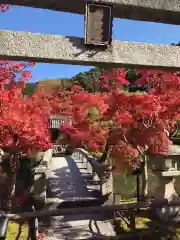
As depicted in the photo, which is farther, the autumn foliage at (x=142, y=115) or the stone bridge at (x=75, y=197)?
the stone bridge at (x=75, y=197)

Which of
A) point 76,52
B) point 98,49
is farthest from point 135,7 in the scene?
point 76,52

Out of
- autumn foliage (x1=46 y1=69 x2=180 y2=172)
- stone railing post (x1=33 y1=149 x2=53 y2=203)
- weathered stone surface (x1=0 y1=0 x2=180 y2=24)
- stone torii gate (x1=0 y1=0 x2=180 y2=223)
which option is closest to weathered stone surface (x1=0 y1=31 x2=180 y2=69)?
stone torii gate (x1=0 y1=0 x2=180 y2=223)

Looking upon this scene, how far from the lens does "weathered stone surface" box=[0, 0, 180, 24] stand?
2.87m

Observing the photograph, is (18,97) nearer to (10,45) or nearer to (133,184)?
(10,45)

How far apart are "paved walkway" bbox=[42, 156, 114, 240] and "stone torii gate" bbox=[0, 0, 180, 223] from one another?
4.46m

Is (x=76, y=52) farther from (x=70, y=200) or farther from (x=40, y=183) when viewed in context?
(x=70, y=200)

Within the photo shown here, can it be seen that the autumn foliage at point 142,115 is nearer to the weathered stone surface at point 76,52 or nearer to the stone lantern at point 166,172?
the stone lantern at point 166,172

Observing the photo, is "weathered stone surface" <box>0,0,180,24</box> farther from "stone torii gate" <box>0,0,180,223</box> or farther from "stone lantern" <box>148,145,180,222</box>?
"stone lantern" <box>148,145,180,222</box>

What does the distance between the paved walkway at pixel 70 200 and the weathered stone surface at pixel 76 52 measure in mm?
4450

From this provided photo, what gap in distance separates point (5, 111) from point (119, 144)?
11.0ft

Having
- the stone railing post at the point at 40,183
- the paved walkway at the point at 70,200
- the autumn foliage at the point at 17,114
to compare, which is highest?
the autumn foliage at the point at 17,114

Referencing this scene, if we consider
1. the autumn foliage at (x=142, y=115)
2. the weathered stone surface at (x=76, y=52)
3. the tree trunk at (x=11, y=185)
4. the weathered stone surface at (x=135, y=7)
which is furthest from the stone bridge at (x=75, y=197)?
the weathered stone surface at (x=135, y=7)

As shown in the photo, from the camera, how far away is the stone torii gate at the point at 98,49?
2.73 metres

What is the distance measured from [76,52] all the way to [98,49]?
24 cm
